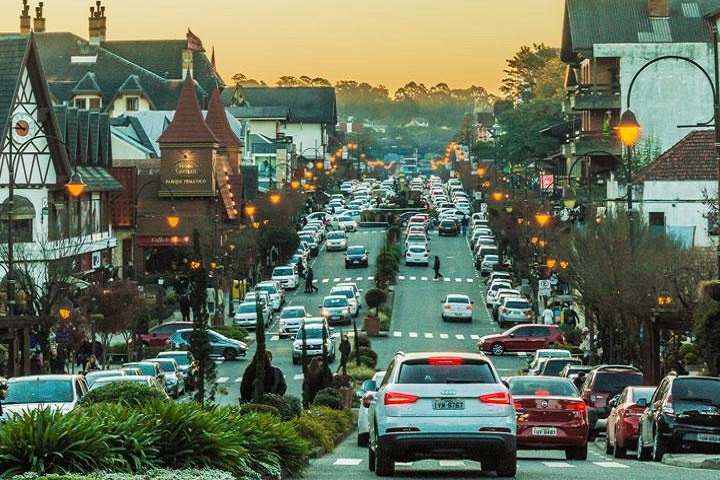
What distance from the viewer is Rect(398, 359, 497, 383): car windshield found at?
20906mm

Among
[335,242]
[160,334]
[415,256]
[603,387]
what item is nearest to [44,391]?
[603,387]

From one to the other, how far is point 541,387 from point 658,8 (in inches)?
2852

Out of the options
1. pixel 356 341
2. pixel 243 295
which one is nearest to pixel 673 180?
pixel 356 341

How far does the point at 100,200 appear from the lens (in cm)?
8400

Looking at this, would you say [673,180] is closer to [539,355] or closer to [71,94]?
[539,355]

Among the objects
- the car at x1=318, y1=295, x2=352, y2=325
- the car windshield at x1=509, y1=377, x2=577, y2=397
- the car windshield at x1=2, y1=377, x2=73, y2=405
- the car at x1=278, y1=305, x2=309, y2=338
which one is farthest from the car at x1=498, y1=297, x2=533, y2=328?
the car windshield at x1=2, y1=377, x2=73, y2=405

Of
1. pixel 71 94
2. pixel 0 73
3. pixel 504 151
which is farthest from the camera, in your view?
pixel 504 151

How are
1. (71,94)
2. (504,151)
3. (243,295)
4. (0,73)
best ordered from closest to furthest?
(0,73)
(243,295)
(71,94)
(504,151)

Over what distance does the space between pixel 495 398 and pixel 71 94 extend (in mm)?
127337

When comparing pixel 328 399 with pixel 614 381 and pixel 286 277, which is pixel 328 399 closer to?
pixel 614 381

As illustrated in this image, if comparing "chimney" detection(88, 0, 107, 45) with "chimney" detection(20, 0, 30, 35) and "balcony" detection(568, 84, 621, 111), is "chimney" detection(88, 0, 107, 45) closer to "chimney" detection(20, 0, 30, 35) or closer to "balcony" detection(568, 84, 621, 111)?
"chimney" detection(20, 0, 30, 35)

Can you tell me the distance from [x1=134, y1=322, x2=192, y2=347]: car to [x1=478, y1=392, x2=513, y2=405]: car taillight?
47308mm

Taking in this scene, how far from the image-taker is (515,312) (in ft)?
251

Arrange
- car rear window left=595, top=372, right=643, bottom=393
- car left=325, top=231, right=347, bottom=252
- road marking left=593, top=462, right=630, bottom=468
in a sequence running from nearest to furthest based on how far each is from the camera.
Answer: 1. road marking left=593, top=462, right=630, bottom=468
2. car rear window left=595, top=372, right=643, bottom=393
3. car left=325, top=231, right=347, bottom=252
